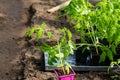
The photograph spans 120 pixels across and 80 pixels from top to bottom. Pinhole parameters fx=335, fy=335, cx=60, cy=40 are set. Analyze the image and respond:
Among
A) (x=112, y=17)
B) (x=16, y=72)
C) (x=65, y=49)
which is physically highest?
(x=112, y=17)

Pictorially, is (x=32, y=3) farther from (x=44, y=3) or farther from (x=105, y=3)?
(x=105, y=3)

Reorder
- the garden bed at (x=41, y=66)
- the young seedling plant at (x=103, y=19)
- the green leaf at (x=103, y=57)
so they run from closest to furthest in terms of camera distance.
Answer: the young seedling plant at (x=103, y=19), the green leaf at (x=103, y=57), the garden bed at (x=41, y=66)

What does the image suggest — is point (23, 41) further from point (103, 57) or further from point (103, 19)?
point (103, 19)

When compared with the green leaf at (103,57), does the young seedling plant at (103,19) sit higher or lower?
higher

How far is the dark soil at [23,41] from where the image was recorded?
4.38m

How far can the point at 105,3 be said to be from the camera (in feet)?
13.3

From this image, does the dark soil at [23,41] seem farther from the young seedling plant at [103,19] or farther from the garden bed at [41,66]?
the young seedling plant at [103,19]

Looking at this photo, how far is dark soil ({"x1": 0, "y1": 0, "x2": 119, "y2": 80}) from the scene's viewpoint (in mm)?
4375

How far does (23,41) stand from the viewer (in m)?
5.61

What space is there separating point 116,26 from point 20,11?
135 inches

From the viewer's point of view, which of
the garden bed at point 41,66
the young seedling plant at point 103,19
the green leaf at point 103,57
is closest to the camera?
the young seedling plant at point 103,19

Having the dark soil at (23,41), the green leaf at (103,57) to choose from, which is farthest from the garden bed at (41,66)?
the green leaf at (103,57)

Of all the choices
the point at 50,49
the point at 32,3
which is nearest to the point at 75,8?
the point at 50,49

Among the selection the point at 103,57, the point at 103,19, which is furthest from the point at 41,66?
the point at 103,19
